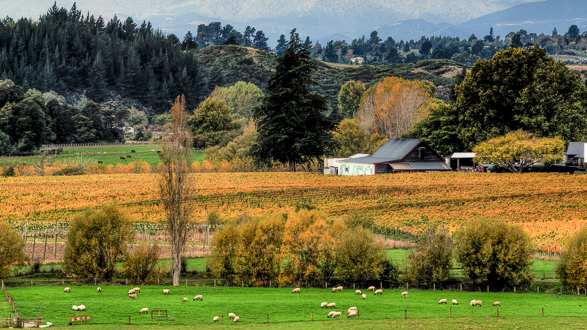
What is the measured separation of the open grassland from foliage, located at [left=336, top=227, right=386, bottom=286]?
8.05 feet

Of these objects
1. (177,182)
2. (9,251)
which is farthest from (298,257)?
(9,251)

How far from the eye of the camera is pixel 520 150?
80125 mm

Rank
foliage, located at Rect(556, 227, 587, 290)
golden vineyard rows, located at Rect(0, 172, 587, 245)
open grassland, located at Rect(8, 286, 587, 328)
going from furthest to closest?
golden vineyard rows, located at Rect(0, 172, 587, 245) < foliage, located at Rect(556, 227, 587, 290) < open grassland, located at Rect(8, 286, 587, 328)

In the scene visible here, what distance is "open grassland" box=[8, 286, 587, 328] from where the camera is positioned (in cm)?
3166

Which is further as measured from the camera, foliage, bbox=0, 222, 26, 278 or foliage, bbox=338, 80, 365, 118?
foliage, bbox=338, 80, 365, 118

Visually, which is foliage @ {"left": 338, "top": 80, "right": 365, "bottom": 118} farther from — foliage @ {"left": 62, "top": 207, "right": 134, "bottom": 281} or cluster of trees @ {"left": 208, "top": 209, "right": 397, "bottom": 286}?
foliage @ {"left": 62, "top": 207, "right": 134, "bottom": 281}

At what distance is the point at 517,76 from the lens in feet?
287

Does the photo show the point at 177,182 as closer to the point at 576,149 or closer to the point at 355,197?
the point at 355,197

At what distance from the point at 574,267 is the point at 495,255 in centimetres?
457

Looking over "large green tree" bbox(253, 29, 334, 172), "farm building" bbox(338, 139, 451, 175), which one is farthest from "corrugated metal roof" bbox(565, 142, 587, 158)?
"large green tree" bbox(253, 29, 334, 172)

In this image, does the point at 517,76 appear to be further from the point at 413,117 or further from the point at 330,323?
the point at 330,323

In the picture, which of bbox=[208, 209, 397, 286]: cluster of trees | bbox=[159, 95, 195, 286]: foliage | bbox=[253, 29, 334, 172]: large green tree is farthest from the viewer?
bbox=[253, 29, 334, 172]: large green tree

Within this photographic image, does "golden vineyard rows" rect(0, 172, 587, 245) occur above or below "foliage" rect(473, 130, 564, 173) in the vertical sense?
below

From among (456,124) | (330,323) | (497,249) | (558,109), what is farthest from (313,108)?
(330,323)
